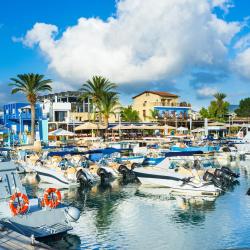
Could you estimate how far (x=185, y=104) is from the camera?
103750 millimetres

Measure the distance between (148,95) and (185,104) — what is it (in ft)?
→ 31.7

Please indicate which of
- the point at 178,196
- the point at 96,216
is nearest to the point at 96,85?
the point at 178,196

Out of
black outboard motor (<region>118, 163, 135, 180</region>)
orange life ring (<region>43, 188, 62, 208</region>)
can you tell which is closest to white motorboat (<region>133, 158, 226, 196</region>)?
black outboard motor (<region>118, 163, 135, 180</region>)

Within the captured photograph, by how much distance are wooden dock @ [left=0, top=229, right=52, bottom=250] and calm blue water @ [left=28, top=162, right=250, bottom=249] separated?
3.60 meters

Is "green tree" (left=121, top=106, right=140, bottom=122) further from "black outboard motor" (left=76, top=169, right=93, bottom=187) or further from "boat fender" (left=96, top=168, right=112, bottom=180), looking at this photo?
"black outboard motor" (left=76, top=169, right=93, bottom=187)

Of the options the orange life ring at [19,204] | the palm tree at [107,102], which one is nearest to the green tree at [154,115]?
the palm tree at [107,102]

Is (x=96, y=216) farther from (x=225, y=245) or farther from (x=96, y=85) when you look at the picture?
(x=96, y=85)

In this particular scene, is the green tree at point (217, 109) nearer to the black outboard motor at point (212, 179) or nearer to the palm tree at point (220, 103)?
the palm tree at point (220, 103)

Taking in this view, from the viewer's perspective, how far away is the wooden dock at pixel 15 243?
13.3m

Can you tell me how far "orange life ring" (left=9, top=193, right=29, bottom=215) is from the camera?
56.2ft

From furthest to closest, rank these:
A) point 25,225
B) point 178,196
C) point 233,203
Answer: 1. point 178,196
2. point 233,203
3. point 25,225

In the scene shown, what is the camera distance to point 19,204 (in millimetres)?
17500

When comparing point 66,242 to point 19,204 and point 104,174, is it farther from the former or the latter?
point 104,174

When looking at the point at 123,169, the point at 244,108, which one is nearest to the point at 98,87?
the point at 123,169
